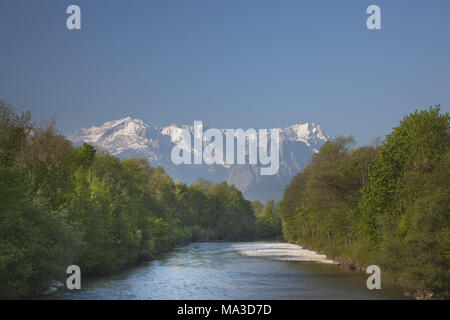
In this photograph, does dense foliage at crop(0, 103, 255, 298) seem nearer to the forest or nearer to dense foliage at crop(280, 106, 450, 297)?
the forest

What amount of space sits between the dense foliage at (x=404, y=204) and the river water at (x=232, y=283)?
11.9 feet

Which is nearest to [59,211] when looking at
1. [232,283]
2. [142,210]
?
[232,283]

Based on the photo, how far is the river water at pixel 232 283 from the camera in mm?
40562

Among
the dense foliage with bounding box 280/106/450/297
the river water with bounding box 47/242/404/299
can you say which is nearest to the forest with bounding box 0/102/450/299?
the dense foliage with bounding box 280/106/450/297

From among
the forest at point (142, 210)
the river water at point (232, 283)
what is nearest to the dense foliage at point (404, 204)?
the forest at point (142, 210)

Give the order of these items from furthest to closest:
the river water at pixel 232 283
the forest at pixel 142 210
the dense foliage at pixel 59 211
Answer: the river water at pixel 232 283 < the forest at pixel 142 210 < the dense foliage at pixel 59 211

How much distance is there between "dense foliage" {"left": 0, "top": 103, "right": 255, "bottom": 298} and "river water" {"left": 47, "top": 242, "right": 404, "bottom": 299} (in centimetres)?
314

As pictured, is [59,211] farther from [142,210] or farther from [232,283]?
[142,210]

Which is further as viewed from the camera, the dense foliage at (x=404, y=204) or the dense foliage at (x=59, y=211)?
the dense foliage at (x=404, y=204)

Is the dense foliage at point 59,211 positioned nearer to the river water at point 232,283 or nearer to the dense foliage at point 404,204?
the river water at point 232,283
